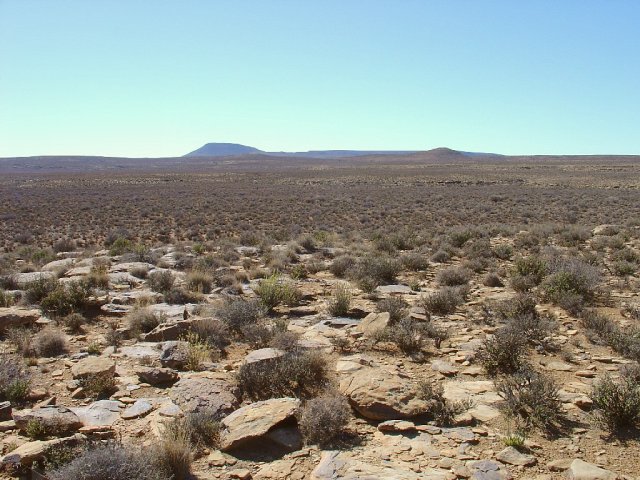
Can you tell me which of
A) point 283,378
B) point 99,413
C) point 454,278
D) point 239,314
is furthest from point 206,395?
point 454,278

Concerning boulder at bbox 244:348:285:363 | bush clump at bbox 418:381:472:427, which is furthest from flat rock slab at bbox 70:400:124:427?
bush clump at bbox 418:381:472:427

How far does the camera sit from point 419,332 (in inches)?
274

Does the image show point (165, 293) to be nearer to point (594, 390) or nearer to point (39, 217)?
point (594, 390)

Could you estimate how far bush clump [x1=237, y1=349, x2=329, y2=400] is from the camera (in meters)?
5.28

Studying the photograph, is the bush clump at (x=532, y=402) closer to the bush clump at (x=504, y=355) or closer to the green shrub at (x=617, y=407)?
the green shrub at (x=617, y=407)

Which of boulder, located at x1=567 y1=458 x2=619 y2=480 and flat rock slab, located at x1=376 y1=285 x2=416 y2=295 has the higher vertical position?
boulder, located at x1=567 y1=458 x2=619 y2=480

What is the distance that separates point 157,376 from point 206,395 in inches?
36.0

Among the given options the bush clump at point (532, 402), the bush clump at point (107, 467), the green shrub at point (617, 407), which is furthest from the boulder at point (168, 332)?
the green shrub at point (617, 407)

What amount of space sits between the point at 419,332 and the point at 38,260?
12.3 meters

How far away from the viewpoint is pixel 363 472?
149 inches

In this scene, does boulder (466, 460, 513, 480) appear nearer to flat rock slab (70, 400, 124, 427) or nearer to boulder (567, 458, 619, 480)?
boulder (567, 458, 619, 480)

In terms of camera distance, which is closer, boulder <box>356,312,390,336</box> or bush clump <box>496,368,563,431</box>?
bush clump <box>496,368,563,431</box>

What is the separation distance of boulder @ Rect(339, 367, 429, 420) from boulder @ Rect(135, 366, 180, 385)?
202 centimetres

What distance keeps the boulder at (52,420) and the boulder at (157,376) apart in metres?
1.09
